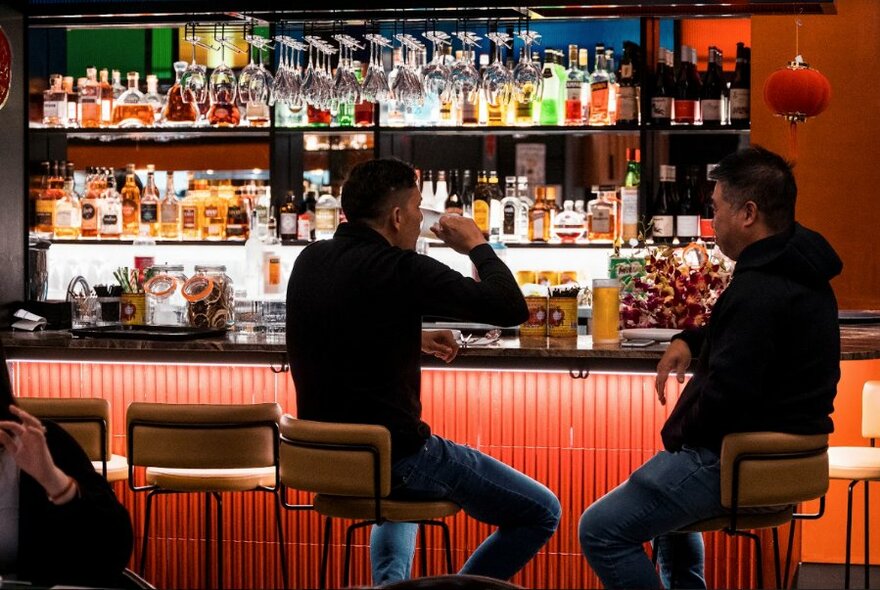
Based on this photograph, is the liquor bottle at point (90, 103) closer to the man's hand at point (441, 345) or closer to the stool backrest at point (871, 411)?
the man's hand at point (441, 345)

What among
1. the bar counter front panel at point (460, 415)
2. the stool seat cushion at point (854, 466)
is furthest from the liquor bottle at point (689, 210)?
the stool seat cushion at point (854, 466)

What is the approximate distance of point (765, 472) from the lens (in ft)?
9.37

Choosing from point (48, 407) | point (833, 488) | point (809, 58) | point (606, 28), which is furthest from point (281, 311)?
point (809, 58)

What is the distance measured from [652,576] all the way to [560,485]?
35.7 inches

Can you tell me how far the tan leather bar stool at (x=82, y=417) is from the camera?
3213 mm

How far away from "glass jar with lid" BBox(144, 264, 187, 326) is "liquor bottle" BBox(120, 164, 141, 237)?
1625mm

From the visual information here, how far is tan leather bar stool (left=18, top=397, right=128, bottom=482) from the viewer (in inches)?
126

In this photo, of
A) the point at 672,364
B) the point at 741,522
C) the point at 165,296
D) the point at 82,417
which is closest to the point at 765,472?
the point at 741,522

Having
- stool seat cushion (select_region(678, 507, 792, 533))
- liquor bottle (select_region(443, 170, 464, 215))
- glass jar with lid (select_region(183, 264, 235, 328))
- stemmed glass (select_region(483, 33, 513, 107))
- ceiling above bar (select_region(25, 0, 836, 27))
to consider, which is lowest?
stool seat cushion (select_region(678, 507, 792, 533))

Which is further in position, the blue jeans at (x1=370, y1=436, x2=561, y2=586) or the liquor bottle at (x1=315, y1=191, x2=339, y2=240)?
the liquor bottle at (x1=315, y1=191, x2=339, y2=240)

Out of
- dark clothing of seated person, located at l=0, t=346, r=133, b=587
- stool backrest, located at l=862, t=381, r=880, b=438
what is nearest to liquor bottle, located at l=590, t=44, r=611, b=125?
stool backrest, located at l=862, t=381, r=880, b=438

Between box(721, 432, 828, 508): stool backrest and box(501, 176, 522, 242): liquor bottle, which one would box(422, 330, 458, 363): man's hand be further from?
box(501, 176, 522, 242): liquor bottle

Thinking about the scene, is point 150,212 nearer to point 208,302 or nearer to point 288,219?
point 288,219

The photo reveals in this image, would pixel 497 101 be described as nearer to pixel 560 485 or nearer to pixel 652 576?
pixel 560 485
